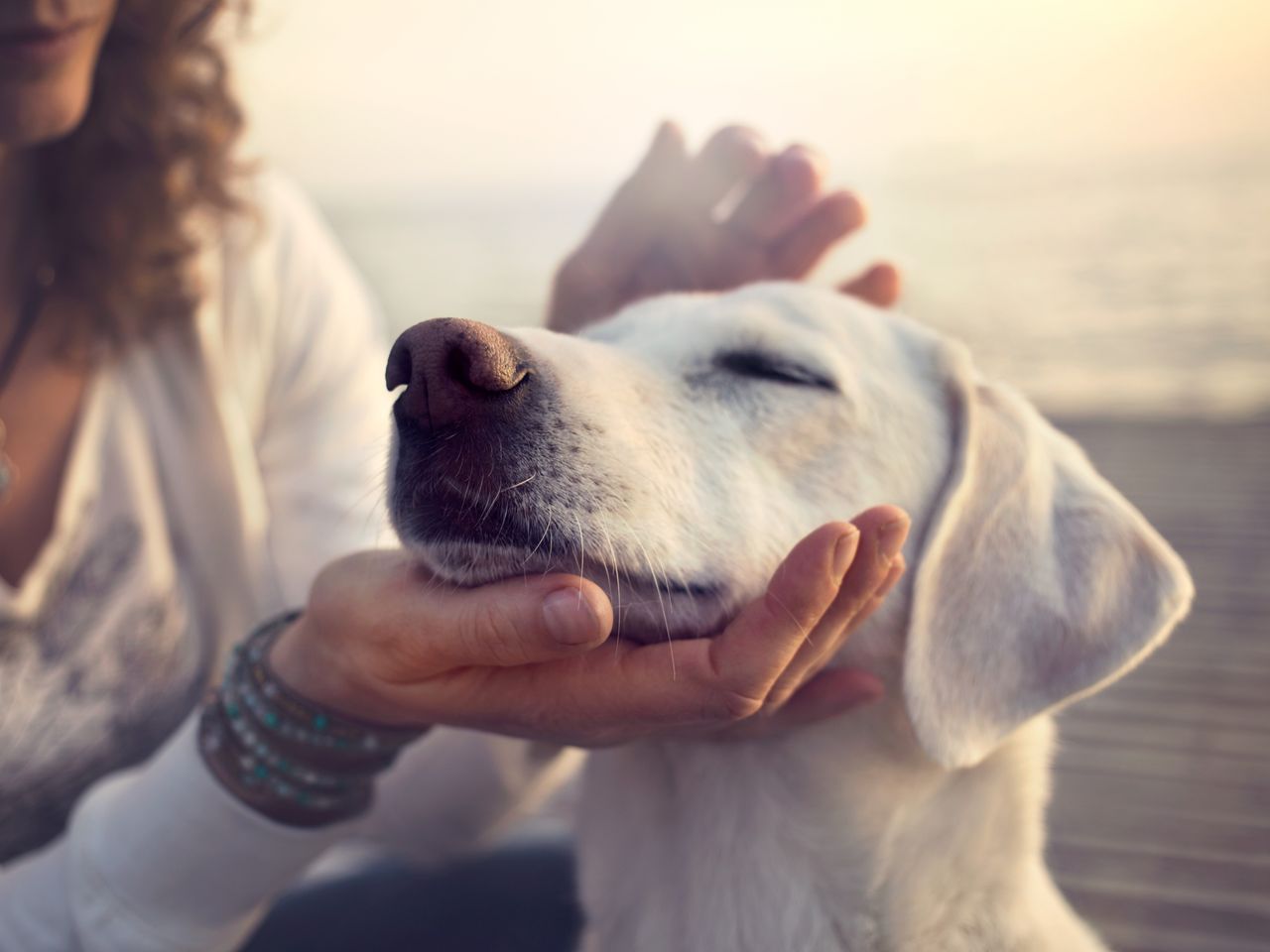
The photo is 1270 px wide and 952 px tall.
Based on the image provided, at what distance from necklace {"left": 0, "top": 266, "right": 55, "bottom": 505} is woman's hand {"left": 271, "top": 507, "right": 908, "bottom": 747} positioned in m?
0.92

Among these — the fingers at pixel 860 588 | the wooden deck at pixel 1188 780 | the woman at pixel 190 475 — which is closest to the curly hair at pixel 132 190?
the woman at pixel 190 475

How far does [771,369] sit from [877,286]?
2.60 feet

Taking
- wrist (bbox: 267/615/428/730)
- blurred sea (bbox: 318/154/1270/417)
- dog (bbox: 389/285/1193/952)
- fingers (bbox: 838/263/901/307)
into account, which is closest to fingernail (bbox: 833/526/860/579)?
dog (bbox: 389/285/1193/952)

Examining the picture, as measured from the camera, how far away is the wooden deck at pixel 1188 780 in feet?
8.16

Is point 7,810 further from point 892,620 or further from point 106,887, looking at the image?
point 892,620

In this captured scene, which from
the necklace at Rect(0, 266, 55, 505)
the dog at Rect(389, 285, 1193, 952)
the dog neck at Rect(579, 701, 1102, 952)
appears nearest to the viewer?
the dog at Rect(389, 285, 1193, 952)

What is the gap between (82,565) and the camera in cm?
225

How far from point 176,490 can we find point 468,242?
20.2 feet

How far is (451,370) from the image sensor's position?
4.09 feet

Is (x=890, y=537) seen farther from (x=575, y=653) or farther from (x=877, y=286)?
(x=877, y=286)

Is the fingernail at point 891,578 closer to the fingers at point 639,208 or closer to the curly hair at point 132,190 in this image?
the fingers at point 639,208

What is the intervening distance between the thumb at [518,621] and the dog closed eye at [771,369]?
1.74 ft

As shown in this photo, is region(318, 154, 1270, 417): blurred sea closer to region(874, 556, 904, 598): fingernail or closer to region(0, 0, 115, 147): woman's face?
region(0, 0, 115, 147): woman's face

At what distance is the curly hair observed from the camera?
238cm
